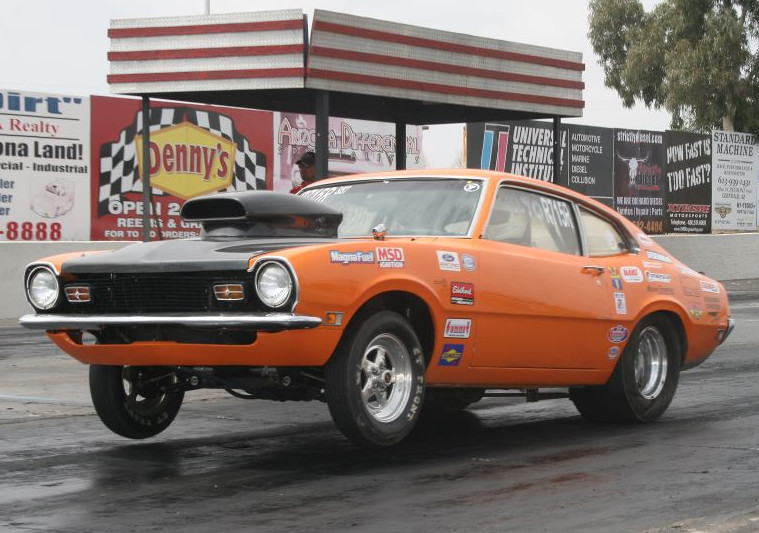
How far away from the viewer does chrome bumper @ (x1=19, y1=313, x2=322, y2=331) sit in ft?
19.6

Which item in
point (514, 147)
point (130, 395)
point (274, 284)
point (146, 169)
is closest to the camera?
point (274, 284)

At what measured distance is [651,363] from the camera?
328 inches

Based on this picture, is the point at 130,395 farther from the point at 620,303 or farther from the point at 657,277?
the point at 657,277

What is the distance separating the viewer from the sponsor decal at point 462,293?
6766mm

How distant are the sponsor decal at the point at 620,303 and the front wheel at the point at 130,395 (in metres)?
2.60

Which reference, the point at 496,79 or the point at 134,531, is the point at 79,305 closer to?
the point at 134,531

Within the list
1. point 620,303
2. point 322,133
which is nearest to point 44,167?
point 322,133

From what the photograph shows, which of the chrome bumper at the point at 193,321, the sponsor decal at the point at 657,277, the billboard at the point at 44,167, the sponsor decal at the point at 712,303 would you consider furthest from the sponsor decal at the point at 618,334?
the billboard at the point at 44,167

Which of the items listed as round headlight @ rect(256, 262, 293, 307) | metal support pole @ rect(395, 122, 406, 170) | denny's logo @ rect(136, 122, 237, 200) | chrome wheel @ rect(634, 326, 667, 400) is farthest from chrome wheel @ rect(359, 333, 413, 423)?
denny's logo @ rect(136, 122, 237, 200)

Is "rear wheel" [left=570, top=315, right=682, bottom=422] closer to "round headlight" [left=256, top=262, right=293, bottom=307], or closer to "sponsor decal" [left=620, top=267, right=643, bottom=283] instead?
"sponsor decal" [left=620, top=267, right=643, bottom=283]

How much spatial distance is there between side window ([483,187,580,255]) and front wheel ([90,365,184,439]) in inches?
75.7

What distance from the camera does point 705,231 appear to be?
3184cm

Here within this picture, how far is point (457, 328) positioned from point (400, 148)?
867cm

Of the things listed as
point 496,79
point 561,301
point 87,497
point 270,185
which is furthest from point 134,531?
point 270,185
